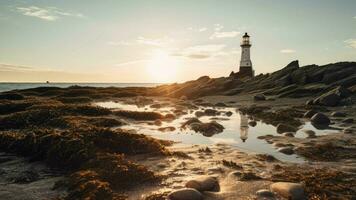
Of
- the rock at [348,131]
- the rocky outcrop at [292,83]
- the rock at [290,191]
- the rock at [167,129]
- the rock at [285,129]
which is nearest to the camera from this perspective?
the rock at [290,191]

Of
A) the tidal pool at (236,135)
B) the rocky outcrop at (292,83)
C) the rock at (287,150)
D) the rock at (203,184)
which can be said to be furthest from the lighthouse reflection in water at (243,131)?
the rocky outcrop at (292,83)

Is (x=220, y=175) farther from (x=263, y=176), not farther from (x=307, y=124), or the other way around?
(x=307, y=124)

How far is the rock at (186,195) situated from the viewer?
5504mm

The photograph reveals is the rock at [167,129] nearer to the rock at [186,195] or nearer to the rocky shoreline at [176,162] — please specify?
the rocky shoreline at [176,162]

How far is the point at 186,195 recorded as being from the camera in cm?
552

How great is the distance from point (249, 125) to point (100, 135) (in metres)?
8.65

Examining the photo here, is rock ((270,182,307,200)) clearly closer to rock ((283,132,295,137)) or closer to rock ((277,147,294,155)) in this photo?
rock ((277,147,294,155))

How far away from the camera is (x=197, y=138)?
12.2m

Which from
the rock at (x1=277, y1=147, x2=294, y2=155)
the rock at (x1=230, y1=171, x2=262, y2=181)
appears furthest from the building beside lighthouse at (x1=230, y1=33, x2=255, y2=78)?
the rock at (x1=230, y1=171, x2=262, y2=181)

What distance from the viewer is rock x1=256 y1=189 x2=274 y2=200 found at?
5707 millimetres

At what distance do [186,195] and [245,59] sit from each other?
60.0 m

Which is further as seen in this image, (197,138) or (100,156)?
(197,138)

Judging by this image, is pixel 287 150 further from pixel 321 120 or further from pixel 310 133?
pixel 321 120

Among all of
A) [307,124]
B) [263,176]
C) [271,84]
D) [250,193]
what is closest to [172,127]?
[307,124]
